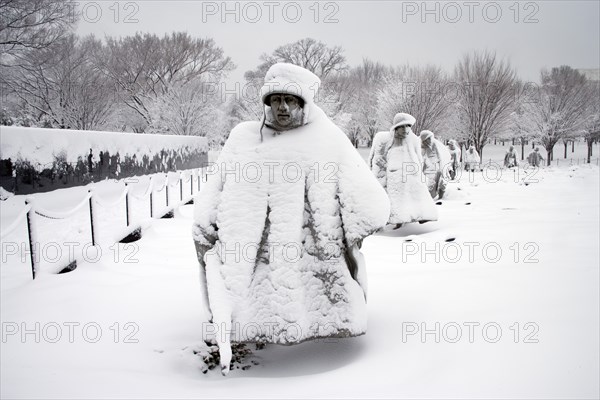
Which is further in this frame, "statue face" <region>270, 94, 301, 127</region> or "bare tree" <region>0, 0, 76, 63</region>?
"bare tree" <region>0, 0, 76, 63</region>

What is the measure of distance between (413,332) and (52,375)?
9.08ft

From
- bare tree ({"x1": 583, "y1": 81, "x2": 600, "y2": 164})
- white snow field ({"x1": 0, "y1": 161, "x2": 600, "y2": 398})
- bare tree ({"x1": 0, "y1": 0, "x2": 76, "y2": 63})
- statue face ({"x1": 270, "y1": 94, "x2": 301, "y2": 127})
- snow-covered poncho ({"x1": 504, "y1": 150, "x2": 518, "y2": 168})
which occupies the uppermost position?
bare tree ({"x1": 0, "y1": 0, "x2": 76, "y2": 63})

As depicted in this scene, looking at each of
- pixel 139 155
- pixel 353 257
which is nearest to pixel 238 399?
pixel 353 257

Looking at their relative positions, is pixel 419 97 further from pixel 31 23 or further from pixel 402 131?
pixel 31 23

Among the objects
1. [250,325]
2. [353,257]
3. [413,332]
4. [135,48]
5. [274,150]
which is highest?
[135,48]

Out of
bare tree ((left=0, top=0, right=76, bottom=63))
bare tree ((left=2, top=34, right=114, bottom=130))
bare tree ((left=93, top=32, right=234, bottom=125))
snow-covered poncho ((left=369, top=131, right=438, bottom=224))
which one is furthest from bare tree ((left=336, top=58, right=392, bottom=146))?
snow-covered poncho ((left=369, top=131, right=438, bottom=224))

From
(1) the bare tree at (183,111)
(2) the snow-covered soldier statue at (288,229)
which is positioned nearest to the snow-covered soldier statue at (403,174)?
(2) the snow-covered soldier statue at (288,229)

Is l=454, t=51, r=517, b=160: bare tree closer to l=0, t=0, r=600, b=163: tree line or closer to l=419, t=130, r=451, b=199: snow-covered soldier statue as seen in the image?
l=0, t=0, r=600, b=163: tree line

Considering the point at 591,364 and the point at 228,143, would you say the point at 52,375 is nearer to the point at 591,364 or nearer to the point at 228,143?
the point at 228,143

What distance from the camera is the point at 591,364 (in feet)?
8.91

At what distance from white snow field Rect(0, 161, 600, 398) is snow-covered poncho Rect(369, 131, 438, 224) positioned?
186 cm

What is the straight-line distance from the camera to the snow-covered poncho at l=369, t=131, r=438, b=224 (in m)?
7.93

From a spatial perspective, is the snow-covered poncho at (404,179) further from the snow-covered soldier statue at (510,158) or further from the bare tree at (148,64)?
the bare tree at (148,64)

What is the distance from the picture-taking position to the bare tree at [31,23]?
15.0 meters
